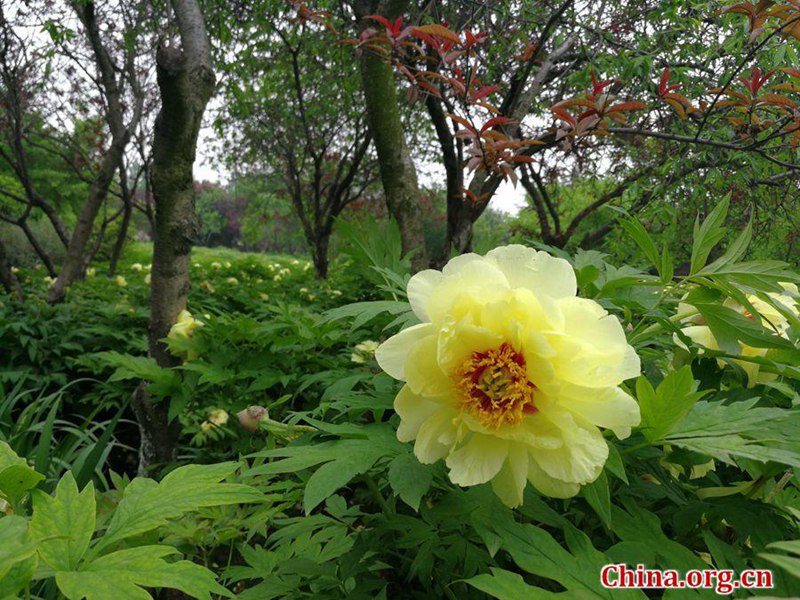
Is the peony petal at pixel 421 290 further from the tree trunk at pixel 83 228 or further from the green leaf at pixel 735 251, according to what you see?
the tree trunk at pixel 83 228

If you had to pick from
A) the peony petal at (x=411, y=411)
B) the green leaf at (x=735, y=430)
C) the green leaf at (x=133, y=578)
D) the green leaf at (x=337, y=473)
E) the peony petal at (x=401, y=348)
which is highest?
the peony petal at (x=401, y=348)

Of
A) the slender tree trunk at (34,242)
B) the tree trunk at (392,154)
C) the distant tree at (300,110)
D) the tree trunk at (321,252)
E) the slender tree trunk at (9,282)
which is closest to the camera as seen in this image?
the tree trunk at (392,154)

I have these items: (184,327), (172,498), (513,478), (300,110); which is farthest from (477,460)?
(300,110)

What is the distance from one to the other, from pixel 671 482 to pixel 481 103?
61.1 inches

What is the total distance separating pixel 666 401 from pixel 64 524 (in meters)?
0.85

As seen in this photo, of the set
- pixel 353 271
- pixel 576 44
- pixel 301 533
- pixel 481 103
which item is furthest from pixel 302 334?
pixel 576 44

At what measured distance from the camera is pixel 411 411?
0.78 meters

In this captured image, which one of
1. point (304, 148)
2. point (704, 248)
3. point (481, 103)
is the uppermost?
point (304, 148)

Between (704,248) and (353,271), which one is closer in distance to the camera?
(704,248)

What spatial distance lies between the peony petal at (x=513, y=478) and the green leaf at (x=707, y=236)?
1.61 ft

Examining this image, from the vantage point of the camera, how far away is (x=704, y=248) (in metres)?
0.95

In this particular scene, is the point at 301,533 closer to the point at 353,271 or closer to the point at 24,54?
the point at 353,271

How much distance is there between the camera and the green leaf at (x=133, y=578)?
0.62 meters

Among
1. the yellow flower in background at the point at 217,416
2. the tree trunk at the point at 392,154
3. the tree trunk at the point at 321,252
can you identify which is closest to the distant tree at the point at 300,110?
the tree trunk at the point at 321,252
